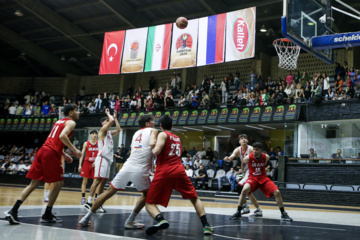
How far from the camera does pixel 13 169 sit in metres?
24.4

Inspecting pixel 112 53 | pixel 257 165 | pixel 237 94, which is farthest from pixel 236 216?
pixel 112 53

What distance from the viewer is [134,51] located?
21516 millimetres

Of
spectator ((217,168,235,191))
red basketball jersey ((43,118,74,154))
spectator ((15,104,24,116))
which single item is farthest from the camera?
spectator ((15,104,24,116))

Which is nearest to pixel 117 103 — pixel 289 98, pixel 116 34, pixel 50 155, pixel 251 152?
pixel 116 34

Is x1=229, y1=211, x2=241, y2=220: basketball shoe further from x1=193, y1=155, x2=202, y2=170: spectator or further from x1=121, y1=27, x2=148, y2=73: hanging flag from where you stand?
x1=121, y1=27, x2=148, y2=73: hanging flag

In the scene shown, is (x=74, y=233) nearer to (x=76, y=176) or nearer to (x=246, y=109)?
(x=246, y=109)

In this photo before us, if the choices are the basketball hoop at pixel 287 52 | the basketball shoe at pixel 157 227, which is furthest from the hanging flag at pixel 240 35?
the basketball shoe at pixel 157 227

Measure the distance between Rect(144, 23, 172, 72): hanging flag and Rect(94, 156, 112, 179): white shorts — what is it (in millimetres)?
11867

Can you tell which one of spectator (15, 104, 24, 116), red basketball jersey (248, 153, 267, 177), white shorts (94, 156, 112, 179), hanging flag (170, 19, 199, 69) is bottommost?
white shorts (94, 156, 112, 179)

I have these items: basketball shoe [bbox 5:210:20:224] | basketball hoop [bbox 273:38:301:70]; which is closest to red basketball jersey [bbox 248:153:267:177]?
basketball shoe [bbox 5:210:20:224]

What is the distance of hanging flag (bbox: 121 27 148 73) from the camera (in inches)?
836

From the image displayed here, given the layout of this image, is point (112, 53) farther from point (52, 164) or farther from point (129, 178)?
point (129, 178)

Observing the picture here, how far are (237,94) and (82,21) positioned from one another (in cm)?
1301

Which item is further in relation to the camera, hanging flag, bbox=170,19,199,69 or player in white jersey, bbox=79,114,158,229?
hanging flag, bbox=170,19,199,69
